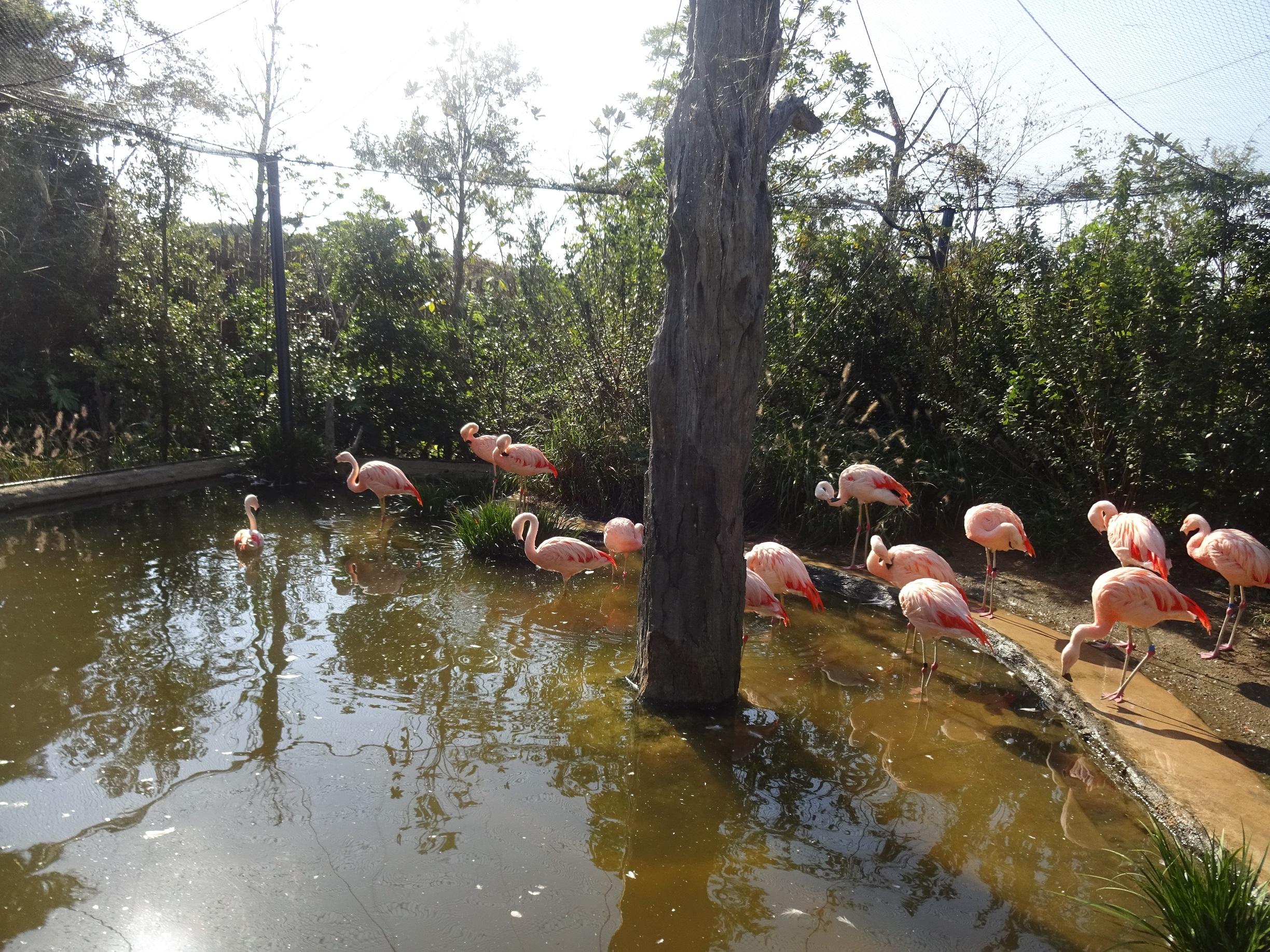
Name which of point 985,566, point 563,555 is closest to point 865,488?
point 985,566

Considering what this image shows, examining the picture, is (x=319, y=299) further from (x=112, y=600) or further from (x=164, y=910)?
(x=164, y=910)

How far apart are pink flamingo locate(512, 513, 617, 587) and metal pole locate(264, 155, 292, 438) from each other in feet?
16.2

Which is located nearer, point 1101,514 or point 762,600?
point 762,600

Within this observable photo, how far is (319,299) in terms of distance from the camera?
1226 cm

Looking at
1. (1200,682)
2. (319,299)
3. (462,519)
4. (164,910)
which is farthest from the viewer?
(319,299)

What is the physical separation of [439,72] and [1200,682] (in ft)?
43.6

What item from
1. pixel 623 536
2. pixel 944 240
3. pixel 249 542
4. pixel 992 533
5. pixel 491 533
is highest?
pixel 944 240

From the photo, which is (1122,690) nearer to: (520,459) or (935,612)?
(935,612)

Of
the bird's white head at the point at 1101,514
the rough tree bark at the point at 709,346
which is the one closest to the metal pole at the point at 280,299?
the rough tree bark at the point at 709,346

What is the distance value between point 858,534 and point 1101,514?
5.47 ft

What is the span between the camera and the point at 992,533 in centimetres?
563

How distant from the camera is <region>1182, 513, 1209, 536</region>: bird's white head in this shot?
16.9ft

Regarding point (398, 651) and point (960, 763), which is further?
point (398, 651)

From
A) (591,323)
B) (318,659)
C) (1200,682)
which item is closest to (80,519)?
(318,659)
